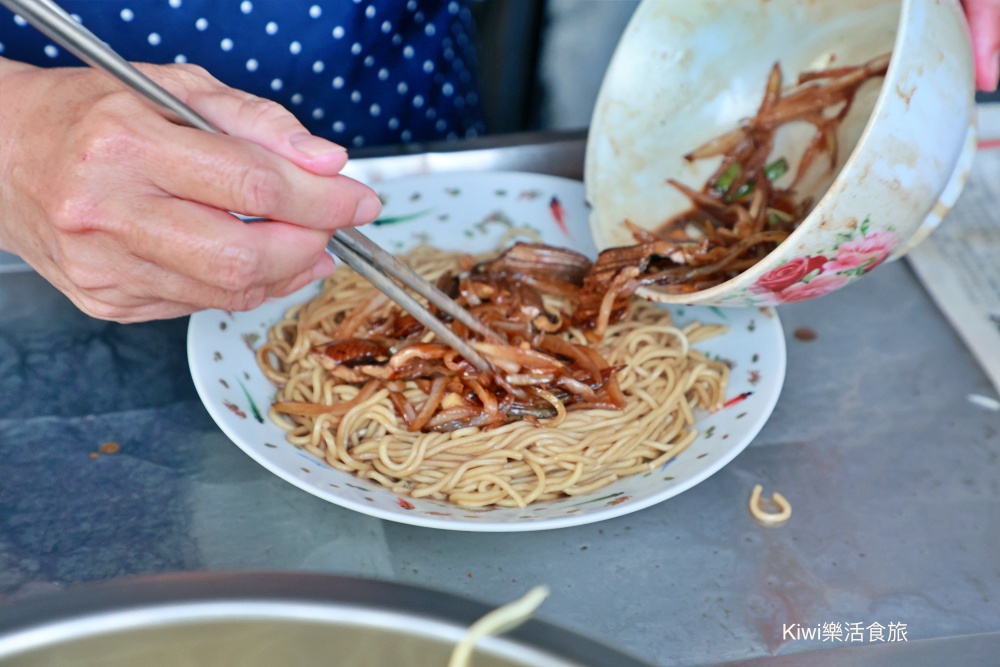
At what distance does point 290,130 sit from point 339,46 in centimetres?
78


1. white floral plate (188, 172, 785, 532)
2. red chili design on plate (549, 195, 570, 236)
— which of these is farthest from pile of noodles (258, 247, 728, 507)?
red chili design on plate (549, 195, 570, 236)

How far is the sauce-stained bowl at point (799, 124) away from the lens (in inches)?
42.0

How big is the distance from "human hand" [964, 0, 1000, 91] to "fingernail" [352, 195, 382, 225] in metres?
0.91

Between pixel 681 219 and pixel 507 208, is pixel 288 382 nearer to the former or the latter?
pixel 507 208

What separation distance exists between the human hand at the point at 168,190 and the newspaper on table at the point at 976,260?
42.8 inches

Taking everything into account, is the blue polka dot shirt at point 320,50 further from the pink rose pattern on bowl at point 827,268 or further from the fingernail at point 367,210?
the pink rose pattern on bowl at point 827,268

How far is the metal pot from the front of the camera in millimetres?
585

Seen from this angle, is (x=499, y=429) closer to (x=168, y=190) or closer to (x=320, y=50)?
(x=168, y=190)

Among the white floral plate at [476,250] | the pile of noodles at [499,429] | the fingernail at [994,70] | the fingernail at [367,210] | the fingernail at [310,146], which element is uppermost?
the fingernail at [994,70]

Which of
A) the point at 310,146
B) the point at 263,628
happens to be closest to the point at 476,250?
the point at 310,146

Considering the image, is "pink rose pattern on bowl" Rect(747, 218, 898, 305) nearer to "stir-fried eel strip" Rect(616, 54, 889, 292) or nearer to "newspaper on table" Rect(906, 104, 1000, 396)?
"stir-fried eel strip" Rect(616, 54, 889, 292)

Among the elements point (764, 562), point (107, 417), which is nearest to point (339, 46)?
point (107, 417)

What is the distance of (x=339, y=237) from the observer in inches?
40.8

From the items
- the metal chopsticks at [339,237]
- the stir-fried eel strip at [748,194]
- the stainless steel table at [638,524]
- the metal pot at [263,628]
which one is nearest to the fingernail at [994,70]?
the stir-fried eel strip at [748,194]
